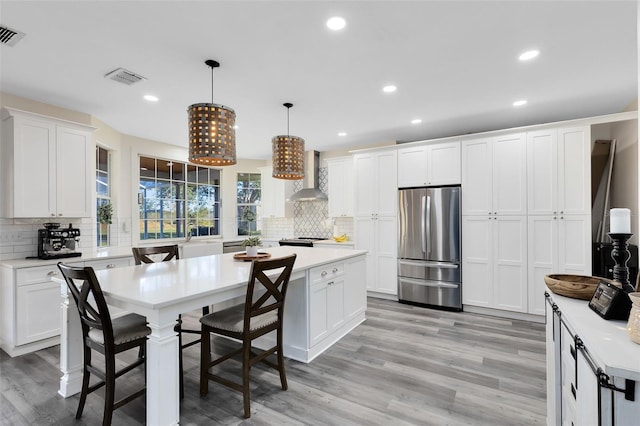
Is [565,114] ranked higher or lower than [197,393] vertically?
higher

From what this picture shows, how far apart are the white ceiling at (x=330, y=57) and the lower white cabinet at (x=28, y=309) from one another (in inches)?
75.9

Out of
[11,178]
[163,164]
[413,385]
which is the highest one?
[163,164]

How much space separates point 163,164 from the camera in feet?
→ 18.4

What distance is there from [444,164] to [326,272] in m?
2.60

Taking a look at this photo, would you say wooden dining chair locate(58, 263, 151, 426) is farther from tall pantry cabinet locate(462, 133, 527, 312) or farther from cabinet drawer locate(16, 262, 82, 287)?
tall pantry cabinet locate(462, 133, 527, 312)

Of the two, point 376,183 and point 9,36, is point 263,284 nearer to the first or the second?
point 9,36

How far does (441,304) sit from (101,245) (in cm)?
508

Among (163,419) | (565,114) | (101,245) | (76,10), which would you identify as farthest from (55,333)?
(565,114)

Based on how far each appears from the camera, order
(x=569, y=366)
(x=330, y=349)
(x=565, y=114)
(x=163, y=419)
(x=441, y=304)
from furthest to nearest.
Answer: (x=441, y=304) → (x=565, y=114) → (x=330, y=349) → (x=163, y=419) → (x=569, y=366)

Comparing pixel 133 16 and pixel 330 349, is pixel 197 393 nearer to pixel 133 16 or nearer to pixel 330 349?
pixel 330 349

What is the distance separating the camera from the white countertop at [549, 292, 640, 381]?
844 millimetres

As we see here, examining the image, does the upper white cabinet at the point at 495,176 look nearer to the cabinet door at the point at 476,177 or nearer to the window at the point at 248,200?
the cabinet door at the point at 476,177

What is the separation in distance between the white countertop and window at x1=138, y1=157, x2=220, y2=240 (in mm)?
5684

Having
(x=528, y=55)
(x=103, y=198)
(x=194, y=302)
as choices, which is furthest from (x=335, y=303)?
(x=103, y=198)
